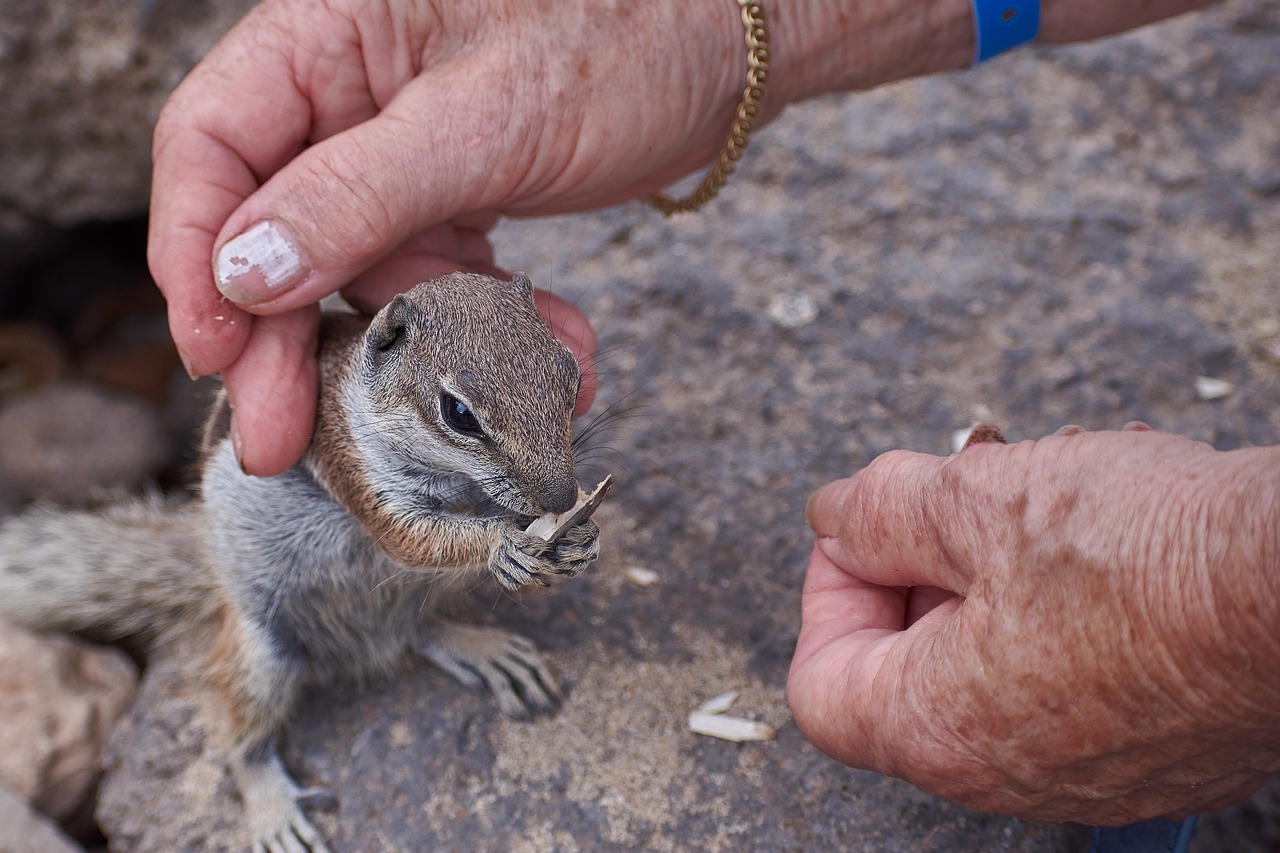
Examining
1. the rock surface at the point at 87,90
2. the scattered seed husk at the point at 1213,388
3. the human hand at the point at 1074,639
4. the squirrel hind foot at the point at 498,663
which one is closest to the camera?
the human hand at the point at 1074,639

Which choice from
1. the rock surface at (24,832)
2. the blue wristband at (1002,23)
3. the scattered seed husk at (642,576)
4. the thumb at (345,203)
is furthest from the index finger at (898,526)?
the rock surface at (24,832)

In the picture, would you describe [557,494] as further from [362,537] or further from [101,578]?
[101,578]

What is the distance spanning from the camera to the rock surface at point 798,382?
2035 mm

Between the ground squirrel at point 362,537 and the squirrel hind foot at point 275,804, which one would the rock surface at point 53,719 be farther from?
the squirrel hind foot at point 275,804

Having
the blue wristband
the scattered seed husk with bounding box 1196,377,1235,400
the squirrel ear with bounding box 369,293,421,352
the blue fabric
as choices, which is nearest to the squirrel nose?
the squirrel ear with bounding box 369,293,421,352

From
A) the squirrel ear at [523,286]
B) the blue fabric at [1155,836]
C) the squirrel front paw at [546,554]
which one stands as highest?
the squirrel ear at [523,286]

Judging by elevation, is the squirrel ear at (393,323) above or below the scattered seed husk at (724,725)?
above

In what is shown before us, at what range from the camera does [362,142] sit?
187 centimetres

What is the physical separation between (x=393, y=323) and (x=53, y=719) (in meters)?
1.28

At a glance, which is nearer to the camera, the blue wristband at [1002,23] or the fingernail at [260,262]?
the fingernail at [260,262]

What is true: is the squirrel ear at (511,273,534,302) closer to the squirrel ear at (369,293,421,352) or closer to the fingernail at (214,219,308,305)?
the squirrel ear at (369,293,421,352)

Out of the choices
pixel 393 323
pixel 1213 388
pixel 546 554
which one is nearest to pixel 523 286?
pixel 393 323

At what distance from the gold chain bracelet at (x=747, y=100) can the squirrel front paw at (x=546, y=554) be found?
39.8 inches

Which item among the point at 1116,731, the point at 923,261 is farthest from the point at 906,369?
the point at 1116,731
